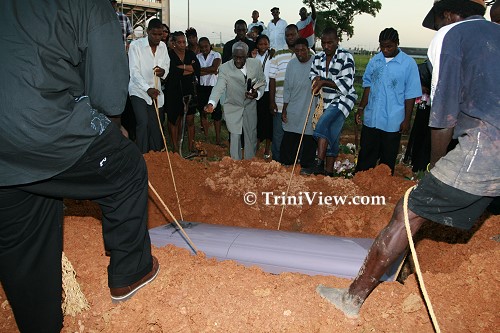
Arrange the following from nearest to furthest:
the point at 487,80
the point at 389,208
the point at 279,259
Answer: the point at 487,80, the point at 279,259, the point at 389,208

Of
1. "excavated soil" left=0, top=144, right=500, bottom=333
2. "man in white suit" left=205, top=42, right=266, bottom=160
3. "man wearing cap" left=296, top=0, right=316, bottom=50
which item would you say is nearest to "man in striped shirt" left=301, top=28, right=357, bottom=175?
"man in white suit" left=205, top=42, right=266, bottom=160

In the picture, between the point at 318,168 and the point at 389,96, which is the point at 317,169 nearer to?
the point at 318,168

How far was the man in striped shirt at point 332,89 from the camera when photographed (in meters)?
4.95

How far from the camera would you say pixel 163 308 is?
2213 mm

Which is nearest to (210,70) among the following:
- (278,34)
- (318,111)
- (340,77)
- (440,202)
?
(278,34)

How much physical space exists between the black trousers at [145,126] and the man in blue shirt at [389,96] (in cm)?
287

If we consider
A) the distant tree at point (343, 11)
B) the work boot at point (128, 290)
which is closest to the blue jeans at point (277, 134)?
the work boot at point (128, 290)

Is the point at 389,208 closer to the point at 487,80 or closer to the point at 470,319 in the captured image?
the point at 470,319

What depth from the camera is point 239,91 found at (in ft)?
18.4

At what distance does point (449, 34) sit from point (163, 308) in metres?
2.04

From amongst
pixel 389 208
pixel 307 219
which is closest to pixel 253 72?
pixel 307 219

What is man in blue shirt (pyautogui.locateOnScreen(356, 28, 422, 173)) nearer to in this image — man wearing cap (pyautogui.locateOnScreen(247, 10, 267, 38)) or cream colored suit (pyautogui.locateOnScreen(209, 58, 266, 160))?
cream colored suit (pyautogui.locateOnScreen(209, 58, 266, 160))

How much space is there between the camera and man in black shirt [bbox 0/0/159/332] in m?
1.64
